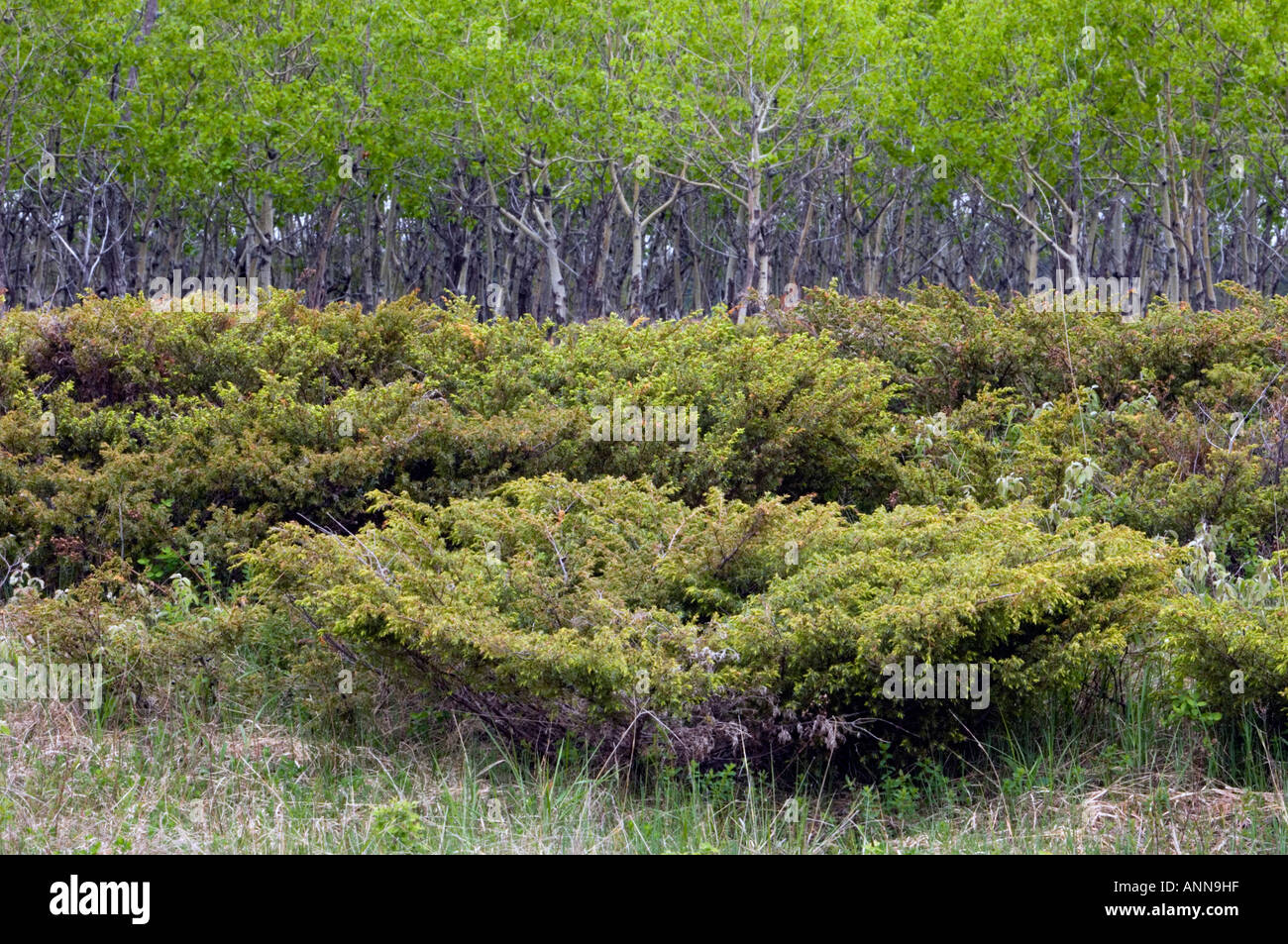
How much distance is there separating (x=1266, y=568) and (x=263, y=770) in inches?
150

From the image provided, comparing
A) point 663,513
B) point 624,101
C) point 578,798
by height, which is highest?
point 624,101

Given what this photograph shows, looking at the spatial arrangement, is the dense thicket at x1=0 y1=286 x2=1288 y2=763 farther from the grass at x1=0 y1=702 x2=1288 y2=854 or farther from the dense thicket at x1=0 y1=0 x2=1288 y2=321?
the dense thicket at x1=0 y1=0 x2=1288 y2=321

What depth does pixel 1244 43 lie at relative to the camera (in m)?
17.8

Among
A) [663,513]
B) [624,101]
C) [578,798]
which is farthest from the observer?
[624,101]

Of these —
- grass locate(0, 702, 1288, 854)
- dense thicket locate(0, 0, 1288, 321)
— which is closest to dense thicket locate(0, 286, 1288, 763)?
grass locate(0, 702, 1288, 854)

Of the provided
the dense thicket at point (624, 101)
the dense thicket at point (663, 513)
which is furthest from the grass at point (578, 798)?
the dense thicket at point (624, 101)

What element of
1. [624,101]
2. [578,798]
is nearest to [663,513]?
[578,798]

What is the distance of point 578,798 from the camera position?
Result: 4004 mm

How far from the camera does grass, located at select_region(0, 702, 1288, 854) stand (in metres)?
3.78

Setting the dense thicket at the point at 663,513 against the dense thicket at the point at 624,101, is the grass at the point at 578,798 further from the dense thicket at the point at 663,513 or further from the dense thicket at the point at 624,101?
the dense thicket at the point at 624,101

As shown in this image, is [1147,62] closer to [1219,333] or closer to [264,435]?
[1219,333]

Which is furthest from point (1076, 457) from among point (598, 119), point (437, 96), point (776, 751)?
point (437, 96)

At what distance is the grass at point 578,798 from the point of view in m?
3.78

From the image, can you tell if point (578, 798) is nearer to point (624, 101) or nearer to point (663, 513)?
point (663, 513)
